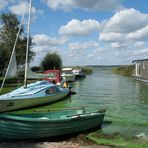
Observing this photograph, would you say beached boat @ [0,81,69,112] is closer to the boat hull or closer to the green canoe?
the boat hull

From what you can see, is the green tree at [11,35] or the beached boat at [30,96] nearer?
the beached boat at [30,96]

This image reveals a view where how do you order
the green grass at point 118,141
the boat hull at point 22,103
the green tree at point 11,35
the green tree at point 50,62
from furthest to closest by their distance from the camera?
the green tree at point 50,62 → the green tree at point 11,35 → the boat hull at point 22,103 → the green grass at point 118,141

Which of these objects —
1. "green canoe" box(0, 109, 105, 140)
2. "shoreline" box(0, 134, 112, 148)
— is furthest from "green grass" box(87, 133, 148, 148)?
"green canoe" box(0, 109, 105, 140)

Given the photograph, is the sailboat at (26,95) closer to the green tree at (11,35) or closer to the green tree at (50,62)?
the green tree at (11,35)

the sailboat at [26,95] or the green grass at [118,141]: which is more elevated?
the sailboat at [26,95]

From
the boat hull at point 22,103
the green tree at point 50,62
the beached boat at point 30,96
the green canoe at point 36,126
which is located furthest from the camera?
the green tree at point 50,62

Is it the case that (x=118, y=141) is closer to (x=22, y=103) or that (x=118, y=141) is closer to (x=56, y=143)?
(x=56, y=143)

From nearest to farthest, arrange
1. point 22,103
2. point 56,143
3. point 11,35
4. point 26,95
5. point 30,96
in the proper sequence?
point 56,143 → point 22,103 → point 26,95 → point 30,96 → point 11,35

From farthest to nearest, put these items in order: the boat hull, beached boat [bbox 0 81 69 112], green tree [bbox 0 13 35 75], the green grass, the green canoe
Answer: green tree [bbox 0 13 35 75], beached boat [bbox 0 81 69 112], the boat hull, the green canoe, the green grass

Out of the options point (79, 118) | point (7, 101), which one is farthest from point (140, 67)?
point (79, 118)

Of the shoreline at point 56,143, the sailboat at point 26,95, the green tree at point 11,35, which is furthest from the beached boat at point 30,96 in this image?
the green tree at point 11,35

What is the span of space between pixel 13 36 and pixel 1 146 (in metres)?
50.3

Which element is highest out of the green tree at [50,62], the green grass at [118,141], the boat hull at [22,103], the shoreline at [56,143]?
the green tree at [50,62]

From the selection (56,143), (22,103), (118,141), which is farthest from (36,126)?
(22,103)
